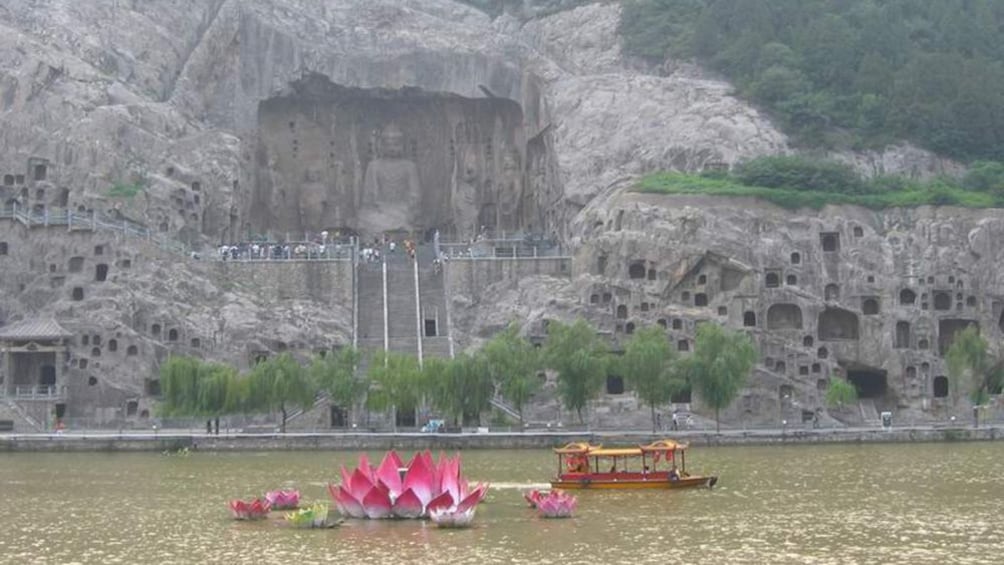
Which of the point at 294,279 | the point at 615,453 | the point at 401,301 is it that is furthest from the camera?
the point at 401,301

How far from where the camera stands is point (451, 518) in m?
41.3

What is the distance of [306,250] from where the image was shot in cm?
9244

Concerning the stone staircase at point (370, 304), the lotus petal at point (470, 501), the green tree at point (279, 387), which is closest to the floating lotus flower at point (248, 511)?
the lotus petal at point (470, 501)

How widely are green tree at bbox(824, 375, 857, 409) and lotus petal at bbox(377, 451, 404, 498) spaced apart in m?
42.1

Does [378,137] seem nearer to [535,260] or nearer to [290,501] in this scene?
[535,260]

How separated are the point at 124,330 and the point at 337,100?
91.6 ft

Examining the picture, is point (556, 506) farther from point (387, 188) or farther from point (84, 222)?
point (387, 188)

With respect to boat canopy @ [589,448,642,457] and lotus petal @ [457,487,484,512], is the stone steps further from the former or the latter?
lotus petal @ [457,487,484,512]

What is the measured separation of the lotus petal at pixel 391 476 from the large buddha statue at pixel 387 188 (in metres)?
66.6

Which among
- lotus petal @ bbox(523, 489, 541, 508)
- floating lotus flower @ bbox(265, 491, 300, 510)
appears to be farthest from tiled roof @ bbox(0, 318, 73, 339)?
lotus petal @ bbox(523, 489, 541, 508)

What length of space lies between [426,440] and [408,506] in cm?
2909

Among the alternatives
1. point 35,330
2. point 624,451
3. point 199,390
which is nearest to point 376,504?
point 624,451

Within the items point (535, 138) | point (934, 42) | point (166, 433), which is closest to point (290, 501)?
point (166, 433)

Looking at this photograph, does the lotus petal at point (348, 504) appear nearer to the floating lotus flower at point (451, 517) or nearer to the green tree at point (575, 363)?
the floating lotus flower at point (451, 517)
